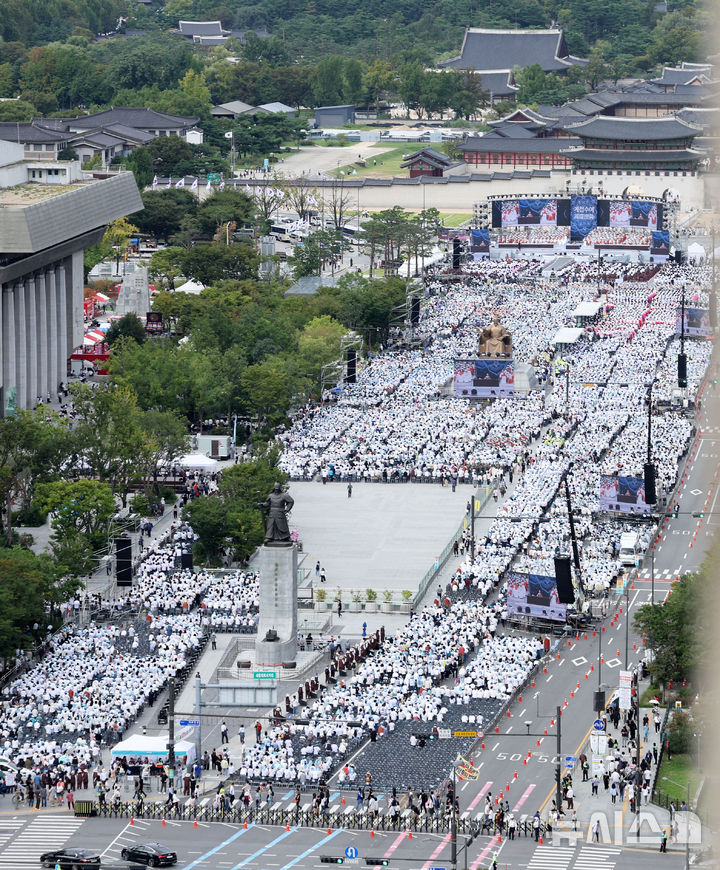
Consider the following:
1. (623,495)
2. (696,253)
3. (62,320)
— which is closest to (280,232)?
(696,253)

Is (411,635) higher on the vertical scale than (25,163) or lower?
lower

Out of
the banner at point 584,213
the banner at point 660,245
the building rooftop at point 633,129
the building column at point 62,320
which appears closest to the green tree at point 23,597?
the building column at point 62,320

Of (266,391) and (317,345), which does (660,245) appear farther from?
(266,391)

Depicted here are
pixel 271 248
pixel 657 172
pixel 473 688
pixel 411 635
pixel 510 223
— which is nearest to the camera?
pixel 473 688

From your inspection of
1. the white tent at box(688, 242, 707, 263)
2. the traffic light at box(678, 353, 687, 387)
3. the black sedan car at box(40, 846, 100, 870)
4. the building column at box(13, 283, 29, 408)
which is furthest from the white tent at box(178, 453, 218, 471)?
the white tent at box(688, 242, 707, 263)

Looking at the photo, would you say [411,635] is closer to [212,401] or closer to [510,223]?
[212,401]

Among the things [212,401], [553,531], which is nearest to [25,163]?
[212,401]

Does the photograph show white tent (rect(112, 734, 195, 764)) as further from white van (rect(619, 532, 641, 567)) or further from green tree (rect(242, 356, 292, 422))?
green tree (rect(242, 356, 292, 422))
